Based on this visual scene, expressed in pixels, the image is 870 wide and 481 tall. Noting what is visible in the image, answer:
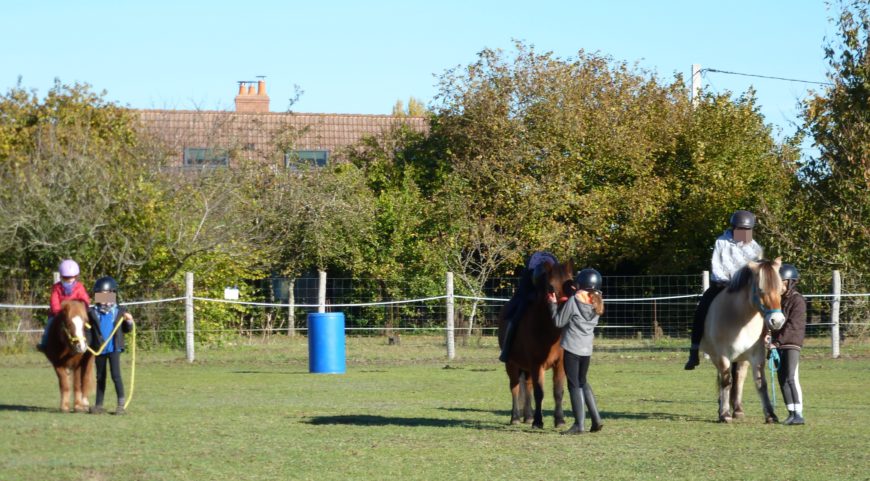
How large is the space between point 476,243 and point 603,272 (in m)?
5.98

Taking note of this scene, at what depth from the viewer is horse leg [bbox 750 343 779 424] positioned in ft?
37.1

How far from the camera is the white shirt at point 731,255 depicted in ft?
38.7

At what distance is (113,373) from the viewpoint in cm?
1220

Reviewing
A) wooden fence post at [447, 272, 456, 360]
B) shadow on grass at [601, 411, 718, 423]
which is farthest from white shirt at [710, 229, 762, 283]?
wooden fence post at [447, 272, 456, 360]

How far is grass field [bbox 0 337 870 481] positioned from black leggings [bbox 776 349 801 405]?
33cm

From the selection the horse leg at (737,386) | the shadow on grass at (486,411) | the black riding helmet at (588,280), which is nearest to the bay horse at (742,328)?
the horse leg at (737,386)

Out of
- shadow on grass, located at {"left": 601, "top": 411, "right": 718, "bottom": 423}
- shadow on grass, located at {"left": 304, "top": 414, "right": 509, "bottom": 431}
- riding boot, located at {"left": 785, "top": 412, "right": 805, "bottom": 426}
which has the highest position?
riding boot, located at {"left": 785, "top": 412, "right": 805, "bottom": 426}

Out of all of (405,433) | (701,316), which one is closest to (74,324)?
(405,433)

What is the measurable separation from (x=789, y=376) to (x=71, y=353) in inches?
287

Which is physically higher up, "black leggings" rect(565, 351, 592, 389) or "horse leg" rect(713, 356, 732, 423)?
"black leggings" rect(565, 351, 592, 389)

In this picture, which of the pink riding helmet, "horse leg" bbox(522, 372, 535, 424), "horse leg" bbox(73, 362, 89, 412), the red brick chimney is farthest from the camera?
the red brick chimney

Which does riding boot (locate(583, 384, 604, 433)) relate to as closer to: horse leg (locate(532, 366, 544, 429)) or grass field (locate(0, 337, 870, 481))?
grass field (locate(0, 337, 870, 481))

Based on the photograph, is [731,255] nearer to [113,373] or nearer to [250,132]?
[113,373]

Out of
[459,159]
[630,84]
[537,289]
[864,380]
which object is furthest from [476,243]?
[537,289]
